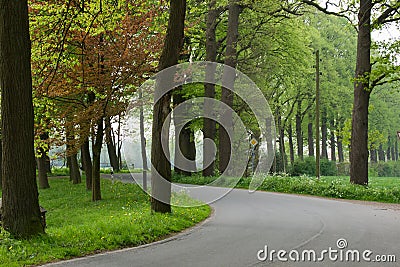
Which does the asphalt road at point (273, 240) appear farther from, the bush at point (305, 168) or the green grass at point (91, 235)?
the bush at point (305, 168)

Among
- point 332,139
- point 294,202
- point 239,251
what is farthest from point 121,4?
point 332,139

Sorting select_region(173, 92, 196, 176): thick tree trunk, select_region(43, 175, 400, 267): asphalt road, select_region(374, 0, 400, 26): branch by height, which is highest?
select_region(374, 0, 400, 26): branch

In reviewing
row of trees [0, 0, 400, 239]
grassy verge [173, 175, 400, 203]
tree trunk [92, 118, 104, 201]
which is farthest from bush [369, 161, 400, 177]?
tree trunk [92, 118, 104, 201]

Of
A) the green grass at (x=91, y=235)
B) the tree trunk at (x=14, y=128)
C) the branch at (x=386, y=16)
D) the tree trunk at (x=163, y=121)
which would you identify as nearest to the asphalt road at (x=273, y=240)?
the green grass at (x=91, y=235)

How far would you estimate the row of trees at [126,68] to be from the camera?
9.37m

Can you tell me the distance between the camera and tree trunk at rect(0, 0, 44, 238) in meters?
9.25

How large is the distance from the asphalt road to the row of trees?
7.35ft

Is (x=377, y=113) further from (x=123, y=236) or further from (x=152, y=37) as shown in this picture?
(x=123, y=236)

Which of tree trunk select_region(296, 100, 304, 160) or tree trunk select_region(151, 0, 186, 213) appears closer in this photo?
tree trunk select_region(151, 0, 186, 213)

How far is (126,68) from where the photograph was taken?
1845 cm

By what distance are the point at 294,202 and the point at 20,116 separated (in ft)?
39.0

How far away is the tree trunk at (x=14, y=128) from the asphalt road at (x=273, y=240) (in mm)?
1844

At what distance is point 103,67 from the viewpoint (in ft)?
61.0

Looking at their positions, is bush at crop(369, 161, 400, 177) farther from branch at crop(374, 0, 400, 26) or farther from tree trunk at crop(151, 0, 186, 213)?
tree trunk at crop(151, 0, 186, 213)
